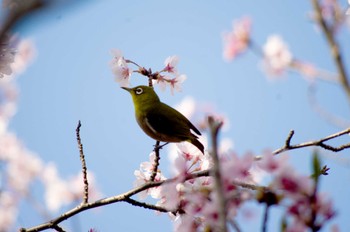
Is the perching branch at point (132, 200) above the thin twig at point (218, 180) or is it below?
above

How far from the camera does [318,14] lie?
2143 mm

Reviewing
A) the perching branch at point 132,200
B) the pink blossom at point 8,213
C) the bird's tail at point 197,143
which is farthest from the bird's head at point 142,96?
the pink blossom at point 8,213

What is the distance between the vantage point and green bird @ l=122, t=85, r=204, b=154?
3623 millimetres

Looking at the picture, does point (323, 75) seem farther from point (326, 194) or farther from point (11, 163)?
point (11, 163)

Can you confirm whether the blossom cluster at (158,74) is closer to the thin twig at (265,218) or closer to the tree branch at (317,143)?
the tree branch at (317,143)

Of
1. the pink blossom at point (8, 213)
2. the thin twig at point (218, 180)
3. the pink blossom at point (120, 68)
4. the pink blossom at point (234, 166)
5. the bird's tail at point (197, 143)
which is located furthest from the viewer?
the pink blossom at point (8, 213)

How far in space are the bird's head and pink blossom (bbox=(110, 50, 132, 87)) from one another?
30 centimetres

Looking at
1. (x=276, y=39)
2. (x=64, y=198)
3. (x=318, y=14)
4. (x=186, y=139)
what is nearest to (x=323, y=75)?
(x=318, y=14)

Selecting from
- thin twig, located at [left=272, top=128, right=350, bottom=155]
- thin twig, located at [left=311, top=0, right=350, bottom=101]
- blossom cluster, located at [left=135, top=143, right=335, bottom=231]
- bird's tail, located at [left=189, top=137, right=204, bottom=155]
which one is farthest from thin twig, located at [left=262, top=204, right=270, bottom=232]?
bird's tail, located at [left=189, top=137, right=204, bottom=155]

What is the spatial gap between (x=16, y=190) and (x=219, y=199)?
1097 centimetres

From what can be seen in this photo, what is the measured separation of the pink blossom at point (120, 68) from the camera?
11.1 ft

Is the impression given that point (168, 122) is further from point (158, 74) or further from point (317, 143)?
point (317, 143)

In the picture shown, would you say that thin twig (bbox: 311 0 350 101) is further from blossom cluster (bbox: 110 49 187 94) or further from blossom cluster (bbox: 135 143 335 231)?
blossom cluster (bbox: 110 49 187 94)

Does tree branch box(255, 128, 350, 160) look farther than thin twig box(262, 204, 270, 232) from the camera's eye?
Yes
